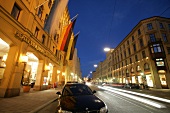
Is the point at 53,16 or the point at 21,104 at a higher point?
the point at 53,16

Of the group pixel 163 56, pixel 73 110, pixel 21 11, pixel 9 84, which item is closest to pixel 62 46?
pixel 21 11

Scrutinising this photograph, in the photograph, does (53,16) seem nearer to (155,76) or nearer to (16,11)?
(16,11)

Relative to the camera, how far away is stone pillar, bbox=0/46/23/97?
900cm

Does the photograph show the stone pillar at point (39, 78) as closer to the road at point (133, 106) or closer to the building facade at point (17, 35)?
the building facade at point (17, 35)

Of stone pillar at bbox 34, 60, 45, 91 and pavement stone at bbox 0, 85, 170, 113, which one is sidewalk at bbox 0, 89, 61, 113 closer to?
pavement stone at bbox 0, 85, 170, 113

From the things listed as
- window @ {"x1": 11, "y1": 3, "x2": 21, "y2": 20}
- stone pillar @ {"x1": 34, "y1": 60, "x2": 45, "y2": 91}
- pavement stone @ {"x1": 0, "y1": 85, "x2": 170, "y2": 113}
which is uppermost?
window @ {"x1": 11, "y1": 3, "x2": 21, "y2": 20}

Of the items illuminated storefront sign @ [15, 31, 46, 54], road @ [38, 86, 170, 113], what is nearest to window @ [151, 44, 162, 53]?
road @ [38, 86, 170, 113]

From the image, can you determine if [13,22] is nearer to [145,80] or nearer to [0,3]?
[0,3]

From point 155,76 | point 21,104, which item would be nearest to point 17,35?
point 21,104

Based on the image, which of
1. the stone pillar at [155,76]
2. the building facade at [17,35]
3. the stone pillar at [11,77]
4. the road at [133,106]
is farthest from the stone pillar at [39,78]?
the stone pillar at [155,76]

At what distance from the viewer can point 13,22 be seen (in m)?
9.55

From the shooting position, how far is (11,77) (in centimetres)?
955

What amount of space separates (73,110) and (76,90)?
2.01m

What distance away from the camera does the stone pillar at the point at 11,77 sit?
9000 mm
